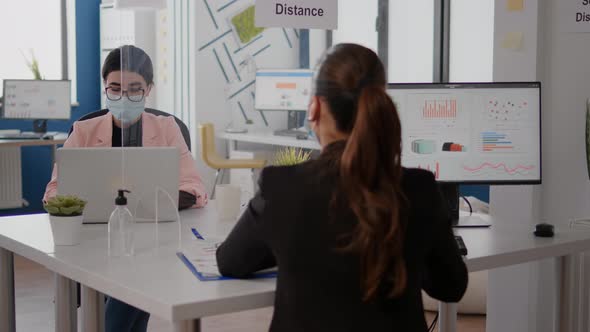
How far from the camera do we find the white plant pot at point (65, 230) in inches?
86.7

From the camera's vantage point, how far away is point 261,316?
4191 mm

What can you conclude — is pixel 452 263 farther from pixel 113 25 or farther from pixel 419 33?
pixel 113 25

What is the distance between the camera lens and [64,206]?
223 centimetres

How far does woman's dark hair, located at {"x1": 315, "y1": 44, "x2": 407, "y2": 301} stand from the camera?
1545 millimetres

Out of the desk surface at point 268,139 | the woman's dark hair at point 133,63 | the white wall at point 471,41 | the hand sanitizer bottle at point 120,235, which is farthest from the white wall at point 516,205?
the desk surface at point 268,139

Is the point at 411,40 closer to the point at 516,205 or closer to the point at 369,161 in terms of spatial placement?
the point at 516,205

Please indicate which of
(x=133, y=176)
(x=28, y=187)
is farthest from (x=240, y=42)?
(x=133, y=176)

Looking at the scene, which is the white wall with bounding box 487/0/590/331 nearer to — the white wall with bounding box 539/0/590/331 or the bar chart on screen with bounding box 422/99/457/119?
the white wall with bounding box 539/0/590/331

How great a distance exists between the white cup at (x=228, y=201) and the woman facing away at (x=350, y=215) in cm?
98

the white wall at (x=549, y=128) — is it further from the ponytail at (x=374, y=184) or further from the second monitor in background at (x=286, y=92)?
the second monitor in background at (x=286, y=92)

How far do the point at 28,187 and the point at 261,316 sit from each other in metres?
3.26

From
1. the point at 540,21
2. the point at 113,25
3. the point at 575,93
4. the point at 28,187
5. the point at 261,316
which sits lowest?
the point at 261,316

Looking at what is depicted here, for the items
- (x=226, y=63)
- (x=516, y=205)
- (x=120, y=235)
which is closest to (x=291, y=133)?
(x=226, y=63)

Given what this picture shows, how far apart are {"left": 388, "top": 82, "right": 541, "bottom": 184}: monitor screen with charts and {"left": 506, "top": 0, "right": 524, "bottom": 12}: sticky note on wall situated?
0.54 meters
